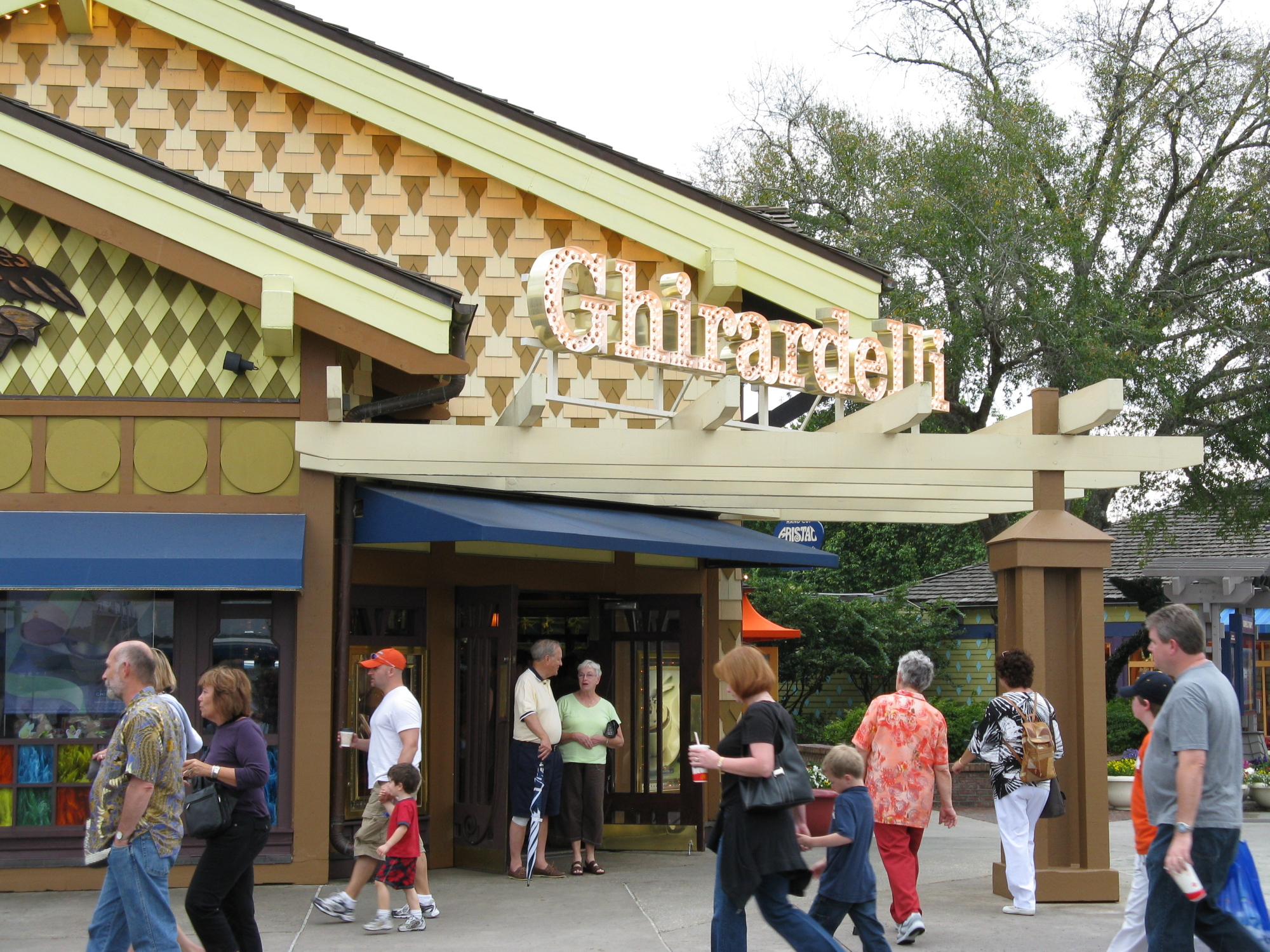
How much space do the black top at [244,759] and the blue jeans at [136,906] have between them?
47 centimetres

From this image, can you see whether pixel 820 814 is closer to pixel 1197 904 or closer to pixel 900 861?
pixel 900 861

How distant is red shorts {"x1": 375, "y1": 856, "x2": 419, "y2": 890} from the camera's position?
8297 millimetres

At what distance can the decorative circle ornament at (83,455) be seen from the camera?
9.91 metres

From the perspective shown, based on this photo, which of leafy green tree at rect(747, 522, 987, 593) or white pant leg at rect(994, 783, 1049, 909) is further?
leafy green tree at rect(747, 522, 987, 593)

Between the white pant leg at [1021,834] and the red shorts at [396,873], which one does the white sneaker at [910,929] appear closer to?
the white pant leg at [1021,834]

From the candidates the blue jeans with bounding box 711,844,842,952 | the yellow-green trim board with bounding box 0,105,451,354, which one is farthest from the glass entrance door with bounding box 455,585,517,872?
the blue jeans with bounding box 711,844,842,952

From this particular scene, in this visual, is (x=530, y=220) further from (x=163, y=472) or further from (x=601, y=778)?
(x=601, y=778)

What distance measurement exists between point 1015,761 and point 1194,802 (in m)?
3.18

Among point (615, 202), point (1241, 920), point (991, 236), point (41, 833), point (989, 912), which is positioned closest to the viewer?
point (1241, 920)

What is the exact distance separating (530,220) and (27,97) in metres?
4.55

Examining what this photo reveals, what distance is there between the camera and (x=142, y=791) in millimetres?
6078

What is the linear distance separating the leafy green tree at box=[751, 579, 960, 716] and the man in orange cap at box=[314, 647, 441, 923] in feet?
56.7

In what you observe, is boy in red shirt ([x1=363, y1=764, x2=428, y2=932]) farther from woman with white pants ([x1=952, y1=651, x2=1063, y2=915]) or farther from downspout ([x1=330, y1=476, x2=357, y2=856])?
woman with white pants ([x1=952, y1=651, x2=1063, y2=915])

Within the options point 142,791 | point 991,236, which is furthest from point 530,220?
point 991,236
